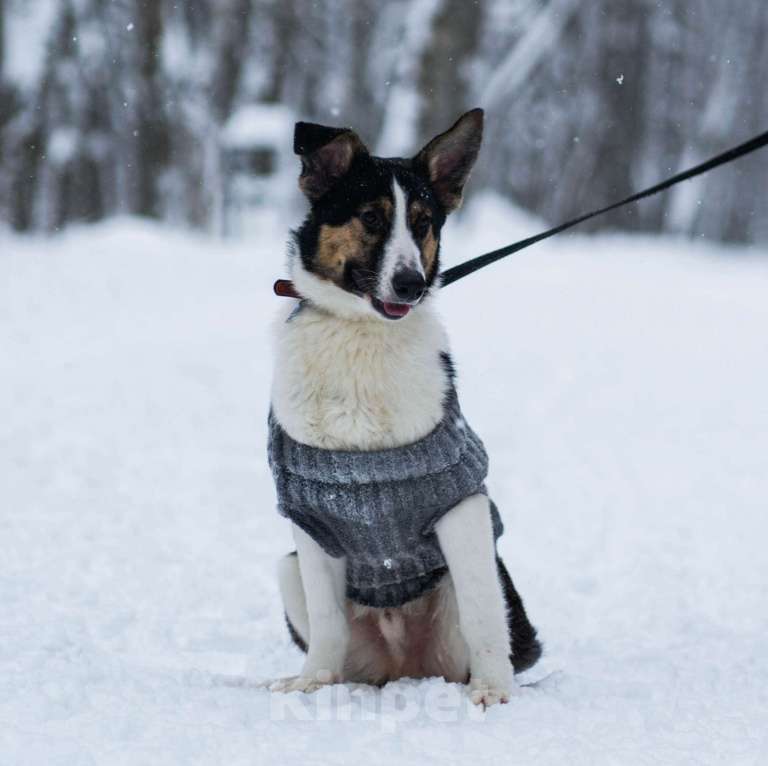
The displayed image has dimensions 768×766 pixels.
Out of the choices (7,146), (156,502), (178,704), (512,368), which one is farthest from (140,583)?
(7,146)

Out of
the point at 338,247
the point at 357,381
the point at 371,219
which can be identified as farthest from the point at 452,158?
the point at 357,381

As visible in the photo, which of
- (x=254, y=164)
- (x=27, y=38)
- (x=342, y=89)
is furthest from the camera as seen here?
(x=254, y=164)

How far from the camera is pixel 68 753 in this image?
280 cm

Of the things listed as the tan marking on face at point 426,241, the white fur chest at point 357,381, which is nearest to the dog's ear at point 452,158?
the tan marking on face at point 426,241

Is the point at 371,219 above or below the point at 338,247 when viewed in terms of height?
above

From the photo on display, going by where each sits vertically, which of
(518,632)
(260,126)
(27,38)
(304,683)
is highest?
(27,38)

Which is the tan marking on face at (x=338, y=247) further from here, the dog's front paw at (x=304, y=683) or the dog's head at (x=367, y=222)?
the dog's front paw at (x=304, y=683)

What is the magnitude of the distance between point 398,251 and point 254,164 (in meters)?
29.8

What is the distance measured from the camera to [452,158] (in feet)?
12.8

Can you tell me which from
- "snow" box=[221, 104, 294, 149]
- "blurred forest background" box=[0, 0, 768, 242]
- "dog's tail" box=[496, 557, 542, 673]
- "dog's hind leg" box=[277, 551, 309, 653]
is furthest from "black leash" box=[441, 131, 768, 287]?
"snow" box=[221, 104, 294, 149]

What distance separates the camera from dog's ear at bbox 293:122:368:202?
3.65 meters

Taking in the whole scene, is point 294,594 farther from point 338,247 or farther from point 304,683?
point 338,247

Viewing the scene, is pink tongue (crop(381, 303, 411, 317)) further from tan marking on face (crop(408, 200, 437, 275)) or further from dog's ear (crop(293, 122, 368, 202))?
dog's ear (crop(293, 122, 368, 202))

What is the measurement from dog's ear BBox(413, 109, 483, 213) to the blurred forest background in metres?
17.2
